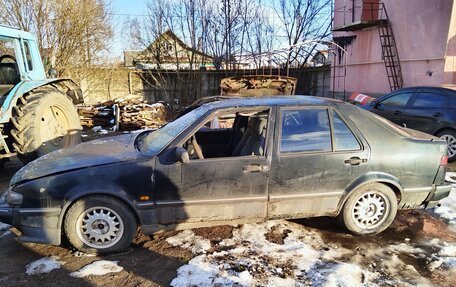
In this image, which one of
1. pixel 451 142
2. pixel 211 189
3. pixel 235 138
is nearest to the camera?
pixel 211 189

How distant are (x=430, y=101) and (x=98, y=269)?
7.75 meters

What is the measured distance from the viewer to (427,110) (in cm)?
779

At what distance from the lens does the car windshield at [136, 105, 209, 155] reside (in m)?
3.62

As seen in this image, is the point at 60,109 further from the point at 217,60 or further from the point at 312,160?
the point at 217,60

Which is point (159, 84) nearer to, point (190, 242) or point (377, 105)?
point (377, 105)

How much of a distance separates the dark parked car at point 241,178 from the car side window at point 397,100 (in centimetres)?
470

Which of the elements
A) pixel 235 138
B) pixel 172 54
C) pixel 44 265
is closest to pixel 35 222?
pixel 44 265

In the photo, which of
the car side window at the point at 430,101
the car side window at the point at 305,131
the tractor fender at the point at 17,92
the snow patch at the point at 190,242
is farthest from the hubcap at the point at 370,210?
the tractor fender at the point at 17,92

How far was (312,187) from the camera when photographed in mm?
3689

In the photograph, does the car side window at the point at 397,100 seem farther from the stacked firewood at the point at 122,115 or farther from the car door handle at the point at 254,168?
the stacked firewood at the point at 122,115

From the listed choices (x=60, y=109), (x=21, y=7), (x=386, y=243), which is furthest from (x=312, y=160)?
(x=21, y=7)

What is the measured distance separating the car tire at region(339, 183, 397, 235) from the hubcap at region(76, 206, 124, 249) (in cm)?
246

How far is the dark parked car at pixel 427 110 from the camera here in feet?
24.5

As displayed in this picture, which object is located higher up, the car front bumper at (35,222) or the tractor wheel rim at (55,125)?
the tractor wheel rim at (55,125)
